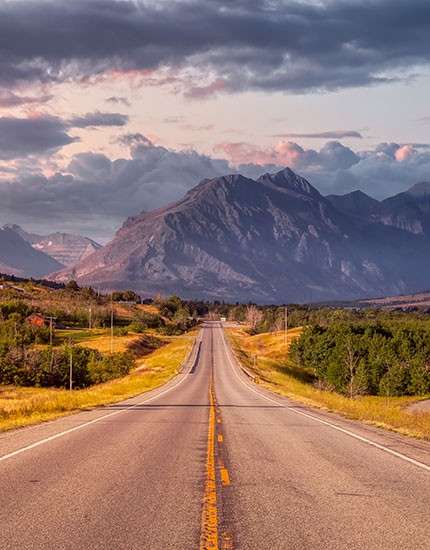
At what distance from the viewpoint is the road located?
7.93m

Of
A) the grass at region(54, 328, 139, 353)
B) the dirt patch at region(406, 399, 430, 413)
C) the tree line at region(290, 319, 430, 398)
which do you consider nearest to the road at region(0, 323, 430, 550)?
the dirt patch at region(406, 399, 430, 413)

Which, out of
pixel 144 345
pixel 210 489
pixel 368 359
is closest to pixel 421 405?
pixel 368 359

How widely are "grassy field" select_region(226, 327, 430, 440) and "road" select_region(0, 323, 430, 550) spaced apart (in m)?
4.94

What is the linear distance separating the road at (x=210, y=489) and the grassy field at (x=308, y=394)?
4.94m

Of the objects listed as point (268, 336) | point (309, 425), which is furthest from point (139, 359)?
point (309, 425)

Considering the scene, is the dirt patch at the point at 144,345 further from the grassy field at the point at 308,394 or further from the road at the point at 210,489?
the road at the point at 210,489

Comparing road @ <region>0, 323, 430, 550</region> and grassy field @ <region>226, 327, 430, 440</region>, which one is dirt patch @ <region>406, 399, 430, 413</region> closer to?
grassy field @ <region>226, 327, 430, 440</region>

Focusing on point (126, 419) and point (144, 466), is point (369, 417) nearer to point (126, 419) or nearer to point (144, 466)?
point (126, 419)

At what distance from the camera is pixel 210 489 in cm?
1093

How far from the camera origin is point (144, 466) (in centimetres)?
1320

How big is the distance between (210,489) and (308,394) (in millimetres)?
42001

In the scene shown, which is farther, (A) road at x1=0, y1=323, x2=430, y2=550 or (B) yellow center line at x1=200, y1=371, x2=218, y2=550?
(A) road at x1=0, y1=323, x2=430, y2=550

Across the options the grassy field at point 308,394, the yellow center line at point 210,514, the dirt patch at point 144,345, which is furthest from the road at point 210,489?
the dirt patch at point 144,345

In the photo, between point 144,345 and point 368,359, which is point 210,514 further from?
point 144,345
